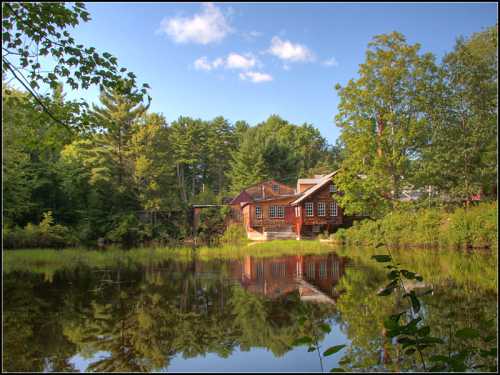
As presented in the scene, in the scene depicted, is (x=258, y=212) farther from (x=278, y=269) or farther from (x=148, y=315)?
(x=148, y=315)

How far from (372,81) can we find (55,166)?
24.6 meters

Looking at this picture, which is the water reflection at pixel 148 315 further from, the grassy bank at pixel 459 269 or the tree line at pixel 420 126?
the tree line at pixel 420 126

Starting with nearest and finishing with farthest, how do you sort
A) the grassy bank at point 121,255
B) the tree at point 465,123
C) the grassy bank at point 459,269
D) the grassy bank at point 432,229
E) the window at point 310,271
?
the grassy bank at point 459,269
the window at point 310,271
the grassy bank at point 121,255
the grassy bank at point 432,229
the tree at point 465,123

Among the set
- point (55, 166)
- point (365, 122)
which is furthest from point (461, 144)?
point (55, 166)

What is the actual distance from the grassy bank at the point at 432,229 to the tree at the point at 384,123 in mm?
2136

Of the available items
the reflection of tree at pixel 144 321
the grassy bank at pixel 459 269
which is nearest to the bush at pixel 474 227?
the grassy bank at pixel 459 269

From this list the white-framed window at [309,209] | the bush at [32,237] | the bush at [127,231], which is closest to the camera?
the bush at [32,237]

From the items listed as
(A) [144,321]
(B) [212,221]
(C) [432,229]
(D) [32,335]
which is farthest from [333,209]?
(D) [32,335]

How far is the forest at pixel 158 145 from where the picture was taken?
5336 mm

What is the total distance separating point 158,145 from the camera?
144 feet

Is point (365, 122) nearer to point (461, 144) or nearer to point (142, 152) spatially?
point (461, 144)

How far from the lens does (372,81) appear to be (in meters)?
27.2

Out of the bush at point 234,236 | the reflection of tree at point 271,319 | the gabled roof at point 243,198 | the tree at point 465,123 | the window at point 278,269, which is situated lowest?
the reflection of tree at point 271,319

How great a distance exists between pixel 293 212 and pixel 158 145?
17599mm
